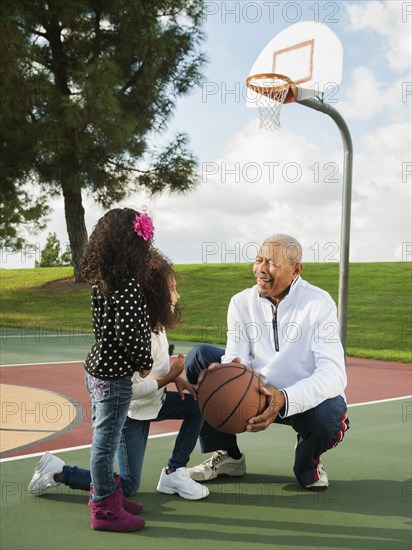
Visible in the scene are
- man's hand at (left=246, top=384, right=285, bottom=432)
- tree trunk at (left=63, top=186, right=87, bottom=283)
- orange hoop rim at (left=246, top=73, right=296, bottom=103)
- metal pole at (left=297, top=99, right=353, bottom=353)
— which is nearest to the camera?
man's hand at (left=246, top=384, right=285, bottom=432)

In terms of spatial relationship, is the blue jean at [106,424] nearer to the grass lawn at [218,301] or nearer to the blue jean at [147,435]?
the blue jean at [147,435]

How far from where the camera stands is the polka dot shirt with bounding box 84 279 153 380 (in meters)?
3.01

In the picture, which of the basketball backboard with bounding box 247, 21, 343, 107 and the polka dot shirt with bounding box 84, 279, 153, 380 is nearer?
the polka dot shirt with bounding box 84, 279, 153, 380

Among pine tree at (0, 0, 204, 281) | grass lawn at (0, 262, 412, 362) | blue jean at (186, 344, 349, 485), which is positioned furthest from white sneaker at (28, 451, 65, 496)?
pine tree at (0, 0, 204, 281)

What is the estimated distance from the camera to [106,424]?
320cm

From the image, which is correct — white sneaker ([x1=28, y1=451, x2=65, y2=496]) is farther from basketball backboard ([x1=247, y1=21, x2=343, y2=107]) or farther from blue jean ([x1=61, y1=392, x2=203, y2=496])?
basketball backboard ([x1=247, y1=21, x2=343, y2=107])

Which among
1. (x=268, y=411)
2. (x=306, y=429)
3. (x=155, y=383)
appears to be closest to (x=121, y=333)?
(x=155, y=383)

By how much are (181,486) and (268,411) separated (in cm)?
74

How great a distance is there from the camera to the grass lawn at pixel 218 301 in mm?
15273

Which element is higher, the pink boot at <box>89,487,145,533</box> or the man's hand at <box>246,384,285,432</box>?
the man's hand at <box>246,384,285,432</box>

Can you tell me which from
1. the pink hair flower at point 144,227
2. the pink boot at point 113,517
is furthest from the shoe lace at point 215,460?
the pink hair flower at point 144,227

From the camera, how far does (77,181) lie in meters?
20.3

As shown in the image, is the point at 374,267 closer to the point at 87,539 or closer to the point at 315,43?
the point at 315,43

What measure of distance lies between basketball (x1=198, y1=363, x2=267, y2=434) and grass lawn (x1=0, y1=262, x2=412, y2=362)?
861cm
